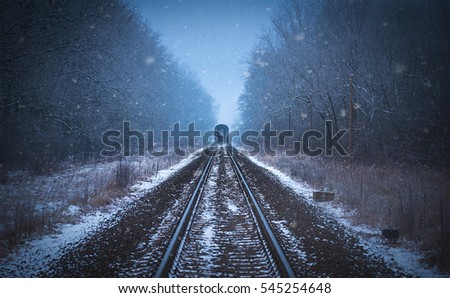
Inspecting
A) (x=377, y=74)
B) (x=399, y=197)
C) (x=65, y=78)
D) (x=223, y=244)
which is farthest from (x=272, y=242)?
(x=377, y=74)

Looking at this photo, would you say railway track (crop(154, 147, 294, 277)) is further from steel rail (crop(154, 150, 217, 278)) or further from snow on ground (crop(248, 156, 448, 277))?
snow on ground (crop(248, 156, 448, 277))

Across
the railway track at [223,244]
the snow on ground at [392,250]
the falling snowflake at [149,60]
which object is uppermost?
the falling snowflake at [149,60]

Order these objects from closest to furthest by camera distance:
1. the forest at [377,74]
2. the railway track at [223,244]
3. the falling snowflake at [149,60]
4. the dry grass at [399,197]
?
the railway track at [223,244] → the dry grass at [399,197] → the forest at [377,74] → the falling snowflake at [149,60]

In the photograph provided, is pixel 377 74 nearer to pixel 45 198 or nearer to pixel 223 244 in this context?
pixel 223 244

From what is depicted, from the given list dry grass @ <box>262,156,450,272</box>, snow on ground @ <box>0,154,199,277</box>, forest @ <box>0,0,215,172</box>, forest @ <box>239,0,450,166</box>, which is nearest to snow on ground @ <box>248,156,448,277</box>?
dry grass @ <box>262,156,450,272</box>

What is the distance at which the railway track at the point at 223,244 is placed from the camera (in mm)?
3604

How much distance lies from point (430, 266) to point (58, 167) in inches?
567

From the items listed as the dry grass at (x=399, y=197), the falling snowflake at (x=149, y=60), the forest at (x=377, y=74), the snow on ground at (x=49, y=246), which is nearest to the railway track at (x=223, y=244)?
the snow on ground at (x=49, y=246)

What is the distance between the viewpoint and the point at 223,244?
4.61 metres

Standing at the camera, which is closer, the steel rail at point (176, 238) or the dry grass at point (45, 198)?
the steel rail at point (176, 238)

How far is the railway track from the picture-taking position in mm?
3604

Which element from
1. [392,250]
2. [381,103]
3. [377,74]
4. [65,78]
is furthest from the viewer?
[377,74]

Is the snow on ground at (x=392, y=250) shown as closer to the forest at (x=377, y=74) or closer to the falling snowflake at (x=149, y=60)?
the forest at (x=377, y=74)

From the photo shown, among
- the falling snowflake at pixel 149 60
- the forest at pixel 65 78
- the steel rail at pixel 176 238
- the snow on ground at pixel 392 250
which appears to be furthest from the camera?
the falling snowflake at pixel 149 60
